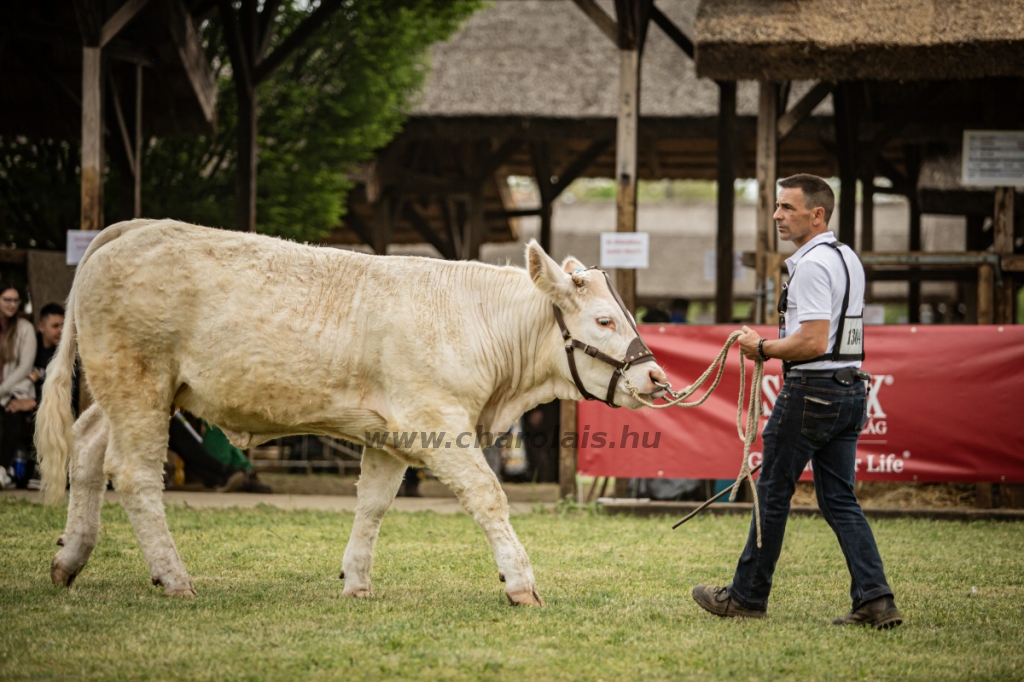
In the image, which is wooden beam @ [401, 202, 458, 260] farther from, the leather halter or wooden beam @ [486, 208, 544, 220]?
the leather halter

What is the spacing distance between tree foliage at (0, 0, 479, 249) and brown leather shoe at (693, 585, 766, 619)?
1007 cm

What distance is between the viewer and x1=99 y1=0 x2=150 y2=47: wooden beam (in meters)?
10.1

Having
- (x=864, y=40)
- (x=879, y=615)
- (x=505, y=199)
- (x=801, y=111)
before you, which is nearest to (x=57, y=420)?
(x=879, y=615)

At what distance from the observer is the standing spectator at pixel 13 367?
32.8 feet

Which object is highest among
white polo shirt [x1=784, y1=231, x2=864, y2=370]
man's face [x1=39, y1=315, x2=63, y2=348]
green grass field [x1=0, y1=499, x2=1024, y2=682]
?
white polo shirt [x1=784, y1=231, x2=864, y2=370]

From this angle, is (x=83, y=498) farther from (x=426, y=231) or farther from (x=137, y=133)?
(x=426, y=231)

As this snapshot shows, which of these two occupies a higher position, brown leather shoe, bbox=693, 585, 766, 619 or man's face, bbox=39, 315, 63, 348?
man's face, bbox=39, 315, 63, 348

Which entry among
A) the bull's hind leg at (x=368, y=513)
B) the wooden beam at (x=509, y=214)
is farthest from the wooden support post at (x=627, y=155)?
the wooden beam at (x=509, y=214)

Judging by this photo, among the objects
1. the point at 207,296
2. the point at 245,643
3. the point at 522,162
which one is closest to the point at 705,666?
the point at 245,643

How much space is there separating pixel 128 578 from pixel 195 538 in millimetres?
1522

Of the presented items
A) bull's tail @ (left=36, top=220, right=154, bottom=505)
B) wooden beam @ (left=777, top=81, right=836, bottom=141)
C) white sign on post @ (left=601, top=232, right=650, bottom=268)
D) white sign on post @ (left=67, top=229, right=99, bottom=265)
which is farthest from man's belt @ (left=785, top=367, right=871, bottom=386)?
white sign on post @ (left=67, top=229, right=99, bottom=265)

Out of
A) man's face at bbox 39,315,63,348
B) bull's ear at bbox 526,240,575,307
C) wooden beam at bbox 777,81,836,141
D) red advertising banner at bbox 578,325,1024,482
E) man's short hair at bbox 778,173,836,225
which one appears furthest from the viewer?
wooden beam at bbox 777,81,836,141

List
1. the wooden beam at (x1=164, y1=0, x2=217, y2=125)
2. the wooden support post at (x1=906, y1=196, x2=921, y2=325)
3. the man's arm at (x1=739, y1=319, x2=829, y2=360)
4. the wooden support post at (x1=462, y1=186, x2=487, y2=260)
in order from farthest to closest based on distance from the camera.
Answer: the wooden support post at (x1=462, y1=186, x2=487, y2=260) → the wooden support post at (x1=906, y1=196, x2=921, y2=325) → the wooden beam at (x1=164, y1=0, x2=217, y2=125) → the man's arm at (x1=739, y1=319, x2=829, y2=360)

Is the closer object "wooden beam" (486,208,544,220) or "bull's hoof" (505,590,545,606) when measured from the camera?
"bull's hoof" (505,590,545,606)
